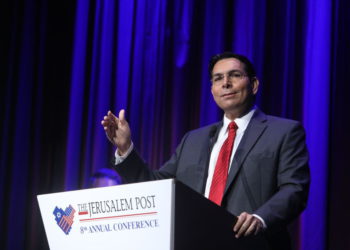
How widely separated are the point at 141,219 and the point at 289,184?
754 mm

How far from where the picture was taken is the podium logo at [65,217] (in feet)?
5.53

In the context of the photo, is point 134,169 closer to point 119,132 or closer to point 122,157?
point 122,157

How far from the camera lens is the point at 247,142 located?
7.43 feet

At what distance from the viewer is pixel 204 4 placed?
397 cm

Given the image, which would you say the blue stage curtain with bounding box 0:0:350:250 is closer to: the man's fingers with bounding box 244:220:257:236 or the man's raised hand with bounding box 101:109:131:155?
the man's raised hand with bounding box 101:109:131:155

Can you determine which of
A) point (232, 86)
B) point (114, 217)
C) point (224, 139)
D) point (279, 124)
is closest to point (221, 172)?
point (224, 139)

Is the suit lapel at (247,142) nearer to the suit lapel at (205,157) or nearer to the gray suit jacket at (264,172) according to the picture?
the gray suit jacket at (264,172)

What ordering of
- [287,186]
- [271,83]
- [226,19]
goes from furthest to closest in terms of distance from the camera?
[226,19] < [271,83] < [287,186]

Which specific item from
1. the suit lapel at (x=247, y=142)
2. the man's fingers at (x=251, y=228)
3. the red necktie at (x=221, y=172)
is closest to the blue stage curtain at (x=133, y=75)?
the suit lapel at (x=247, y=142)

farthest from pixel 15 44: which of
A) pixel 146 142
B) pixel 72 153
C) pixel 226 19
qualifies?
pixel 226 19

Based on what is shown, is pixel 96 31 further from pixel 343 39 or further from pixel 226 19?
pixel 343 39

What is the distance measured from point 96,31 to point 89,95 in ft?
1.67

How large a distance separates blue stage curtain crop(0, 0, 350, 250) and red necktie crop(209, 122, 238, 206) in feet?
4.00

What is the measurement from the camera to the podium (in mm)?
1476
